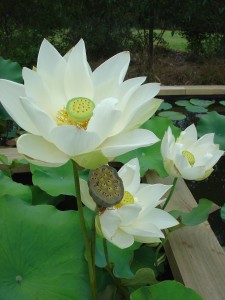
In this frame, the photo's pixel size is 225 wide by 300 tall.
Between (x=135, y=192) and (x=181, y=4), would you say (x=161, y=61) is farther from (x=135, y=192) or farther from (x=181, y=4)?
(x=135, y=192)

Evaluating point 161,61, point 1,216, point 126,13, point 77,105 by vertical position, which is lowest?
point 161,61

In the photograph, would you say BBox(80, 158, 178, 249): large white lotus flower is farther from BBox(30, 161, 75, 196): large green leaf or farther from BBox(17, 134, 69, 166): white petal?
BBox(30, 161, 75, 196): large green leaf

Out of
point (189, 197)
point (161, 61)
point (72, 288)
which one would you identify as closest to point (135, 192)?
point (72, 288)

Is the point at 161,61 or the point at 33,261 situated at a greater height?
the point at 33,261

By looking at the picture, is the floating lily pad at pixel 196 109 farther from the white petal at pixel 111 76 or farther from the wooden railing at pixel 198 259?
the white petal at pixel 111 76

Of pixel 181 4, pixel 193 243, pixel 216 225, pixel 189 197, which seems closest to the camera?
pixel 193 243

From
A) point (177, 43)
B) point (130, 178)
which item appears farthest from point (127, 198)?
point (177, 43)
